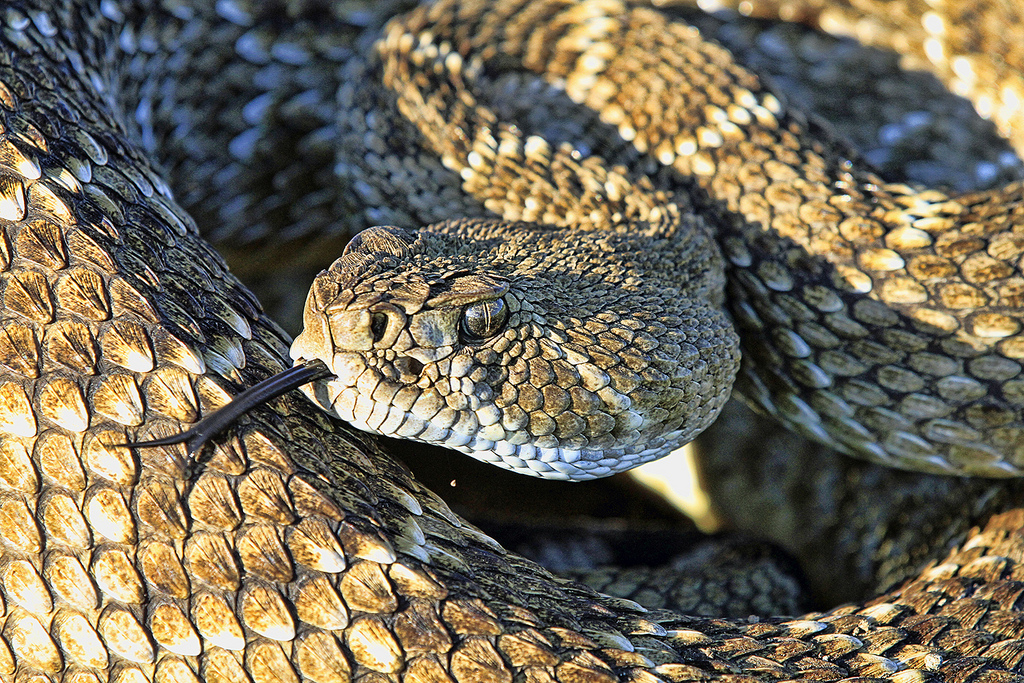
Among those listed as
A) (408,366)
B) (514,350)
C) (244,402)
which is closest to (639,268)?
(514,350)

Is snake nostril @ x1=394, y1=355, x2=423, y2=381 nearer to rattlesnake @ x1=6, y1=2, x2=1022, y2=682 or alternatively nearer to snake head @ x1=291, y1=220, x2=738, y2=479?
snake head @ x1=291, y1=220, x2=738, y2=479

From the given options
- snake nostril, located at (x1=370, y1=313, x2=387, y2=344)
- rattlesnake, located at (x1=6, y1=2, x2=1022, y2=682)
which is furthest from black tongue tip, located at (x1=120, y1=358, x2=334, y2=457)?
snake nostril, located at (x1=370, y1=313, x2=387, y2=344)

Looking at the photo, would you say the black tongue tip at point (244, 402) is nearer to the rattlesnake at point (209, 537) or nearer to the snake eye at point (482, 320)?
the rattlesnake at point (209, 537)

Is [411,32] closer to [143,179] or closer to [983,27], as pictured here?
[143,179]

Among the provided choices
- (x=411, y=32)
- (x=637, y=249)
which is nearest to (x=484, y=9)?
(x=411, y=32)

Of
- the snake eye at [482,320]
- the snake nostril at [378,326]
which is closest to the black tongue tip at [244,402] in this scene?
the snake nostril at [378,326]

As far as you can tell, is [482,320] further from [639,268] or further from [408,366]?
[639,268]
